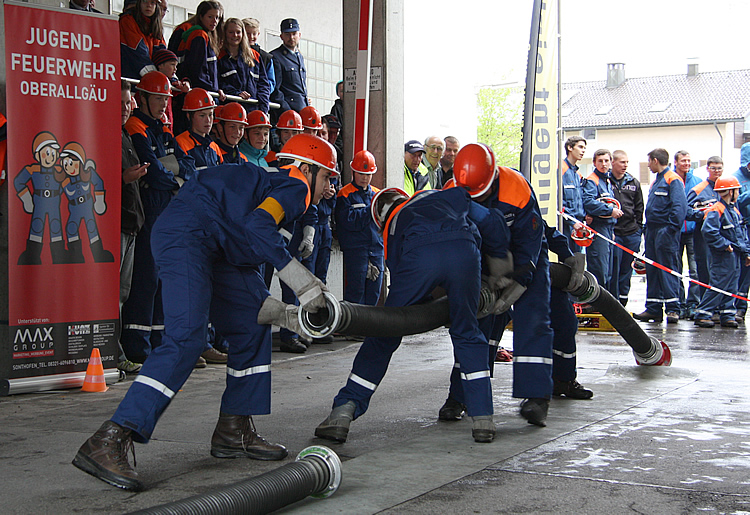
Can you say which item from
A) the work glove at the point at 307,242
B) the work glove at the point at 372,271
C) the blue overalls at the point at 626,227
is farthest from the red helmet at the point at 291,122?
the blue overalls at the point at 626,227

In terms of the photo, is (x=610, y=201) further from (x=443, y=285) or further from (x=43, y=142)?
(x=43, y=142)

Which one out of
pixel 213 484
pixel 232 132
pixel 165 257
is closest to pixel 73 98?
pixel 232 132

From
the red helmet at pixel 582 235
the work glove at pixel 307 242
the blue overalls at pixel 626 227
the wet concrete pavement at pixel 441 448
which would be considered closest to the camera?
the wet concrete pavement at pixel 441 448

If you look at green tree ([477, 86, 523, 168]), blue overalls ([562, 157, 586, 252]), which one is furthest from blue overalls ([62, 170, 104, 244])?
green tree ([477, 86, 523, 168])

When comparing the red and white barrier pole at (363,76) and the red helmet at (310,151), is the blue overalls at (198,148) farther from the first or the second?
the red helmet at (310,151)

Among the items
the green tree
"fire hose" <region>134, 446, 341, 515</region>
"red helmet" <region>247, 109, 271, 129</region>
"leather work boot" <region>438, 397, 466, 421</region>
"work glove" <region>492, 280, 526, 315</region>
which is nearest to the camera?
"fire hose" <region>134, 446, 341, 515</region>

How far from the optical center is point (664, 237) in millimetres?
11922

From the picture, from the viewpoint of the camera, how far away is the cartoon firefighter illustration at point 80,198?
6.25 meters

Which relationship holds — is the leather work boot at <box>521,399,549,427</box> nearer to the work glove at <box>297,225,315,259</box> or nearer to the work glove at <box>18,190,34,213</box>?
the work glove at <box>297,225,315,259</box>

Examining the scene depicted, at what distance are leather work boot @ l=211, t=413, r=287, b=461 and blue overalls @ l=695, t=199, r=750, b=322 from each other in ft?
28.0

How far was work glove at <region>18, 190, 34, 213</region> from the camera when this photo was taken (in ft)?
19.9

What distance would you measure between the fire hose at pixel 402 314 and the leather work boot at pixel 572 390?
0.66 meters

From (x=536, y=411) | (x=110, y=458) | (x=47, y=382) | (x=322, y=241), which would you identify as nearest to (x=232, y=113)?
(x=322, y=241)

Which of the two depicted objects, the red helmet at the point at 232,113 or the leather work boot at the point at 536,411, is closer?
the leather work boot at the point at 536,411
